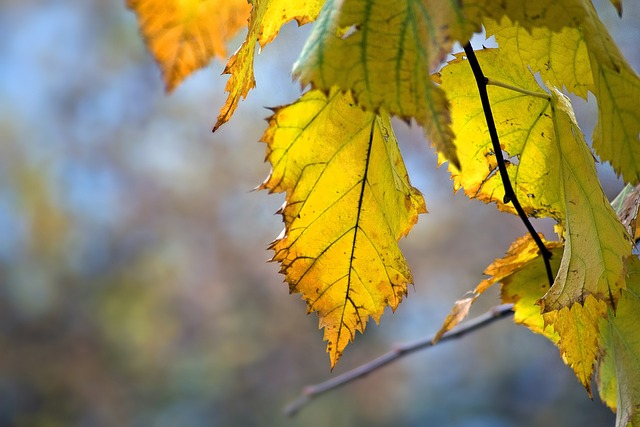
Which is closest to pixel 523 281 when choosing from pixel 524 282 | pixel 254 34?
pixel 524 282

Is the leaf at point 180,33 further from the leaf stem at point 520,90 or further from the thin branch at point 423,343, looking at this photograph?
the thin branch at point 423,343

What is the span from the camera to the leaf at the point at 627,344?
0.30 meters

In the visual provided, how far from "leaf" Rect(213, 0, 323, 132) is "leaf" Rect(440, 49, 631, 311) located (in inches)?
3.0

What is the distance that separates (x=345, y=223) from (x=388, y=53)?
0.11m

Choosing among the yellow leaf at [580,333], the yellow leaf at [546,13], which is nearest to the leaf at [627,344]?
the yellow leaf at [580,333]

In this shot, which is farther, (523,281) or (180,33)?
(523,281)

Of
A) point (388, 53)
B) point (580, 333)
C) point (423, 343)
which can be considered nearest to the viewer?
point (388, 53)

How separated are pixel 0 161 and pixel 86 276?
2.72ft

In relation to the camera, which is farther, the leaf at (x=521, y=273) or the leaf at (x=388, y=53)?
the leaf at (x=521, y=273)

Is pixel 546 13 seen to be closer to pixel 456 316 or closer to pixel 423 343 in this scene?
pixel 456 316

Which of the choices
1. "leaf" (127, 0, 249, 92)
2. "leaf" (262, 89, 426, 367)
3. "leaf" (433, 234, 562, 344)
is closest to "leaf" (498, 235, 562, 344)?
"leaf" (433, 234, 562, 344)

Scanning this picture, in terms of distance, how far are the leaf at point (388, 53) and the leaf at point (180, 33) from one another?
0.03 meters

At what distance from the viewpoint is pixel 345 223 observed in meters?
0.29

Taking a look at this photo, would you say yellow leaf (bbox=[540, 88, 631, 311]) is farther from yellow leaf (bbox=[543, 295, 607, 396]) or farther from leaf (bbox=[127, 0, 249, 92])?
leaf (bbox=[127, 0, 249, 92])
